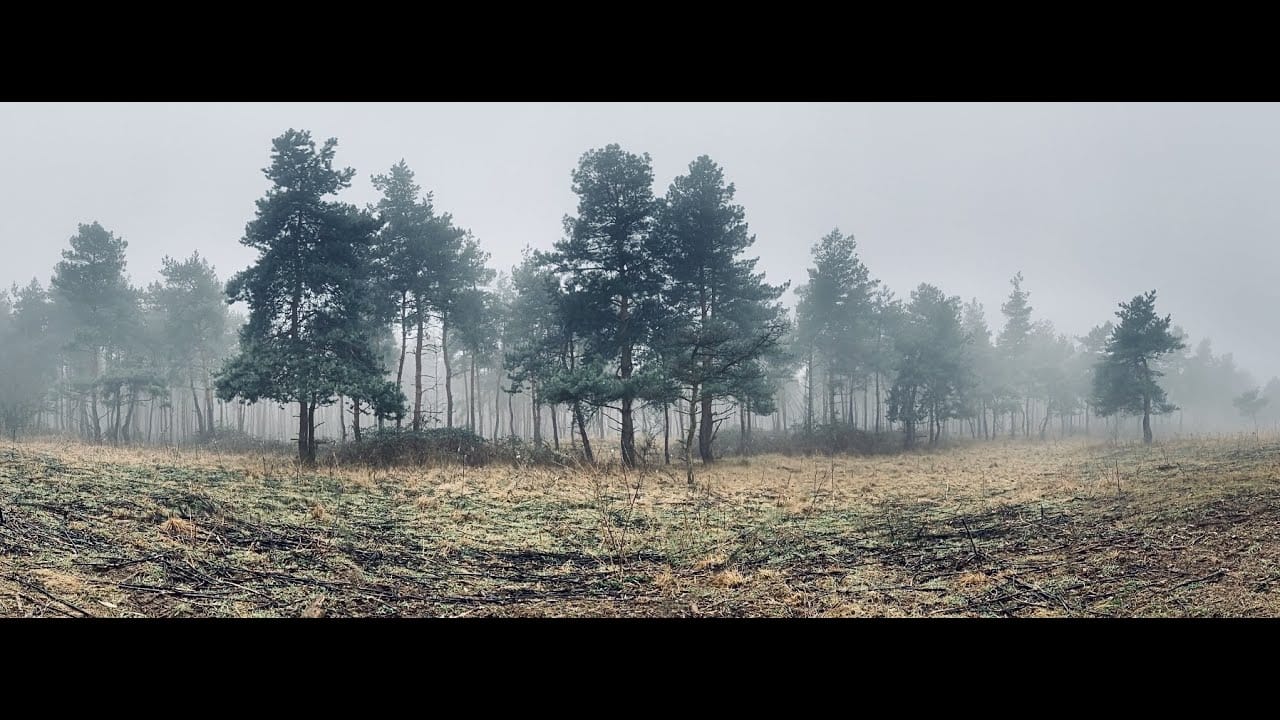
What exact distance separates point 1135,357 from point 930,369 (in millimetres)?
13072

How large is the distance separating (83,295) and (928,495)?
45700mm

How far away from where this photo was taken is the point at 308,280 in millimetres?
19844

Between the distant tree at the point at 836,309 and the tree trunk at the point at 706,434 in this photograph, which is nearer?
the tree trunk at the point at 706,434

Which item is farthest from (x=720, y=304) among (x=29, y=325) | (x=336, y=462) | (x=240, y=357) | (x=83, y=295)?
(x=29, y=325)

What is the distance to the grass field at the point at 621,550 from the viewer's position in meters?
5.46

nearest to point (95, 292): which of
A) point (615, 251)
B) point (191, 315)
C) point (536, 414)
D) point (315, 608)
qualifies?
point (191, 315)

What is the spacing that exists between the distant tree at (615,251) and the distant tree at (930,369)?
20927mm

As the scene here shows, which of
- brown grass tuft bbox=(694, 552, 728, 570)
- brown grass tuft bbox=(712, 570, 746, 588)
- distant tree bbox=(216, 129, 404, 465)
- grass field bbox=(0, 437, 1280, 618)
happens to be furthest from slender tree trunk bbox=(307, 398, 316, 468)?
brown grass tuft bbox=(712, 570, 746, 588)

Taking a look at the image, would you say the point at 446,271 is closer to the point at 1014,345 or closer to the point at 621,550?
the point at 621,550

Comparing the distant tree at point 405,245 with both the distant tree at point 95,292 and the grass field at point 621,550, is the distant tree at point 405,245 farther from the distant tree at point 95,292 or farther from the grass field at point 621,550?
the distant tree at point 95,292

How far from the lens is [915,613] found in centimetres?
534

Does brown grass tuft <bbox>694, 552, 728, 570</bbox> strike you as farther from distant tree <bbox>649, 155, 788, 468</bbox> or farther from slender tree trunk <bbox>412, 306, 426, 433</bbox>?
slender tree trunk <bbox>412, 306, 426, 433</bbox>

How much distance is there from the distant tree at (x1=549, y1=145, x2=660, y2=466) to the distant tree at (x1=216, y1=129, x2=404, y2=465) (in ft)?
25.6

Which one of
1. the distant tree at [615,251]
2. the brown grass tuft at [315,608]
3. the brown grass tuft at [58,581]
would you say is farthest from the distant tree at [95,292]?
the brown grass tuft at [315,608]
